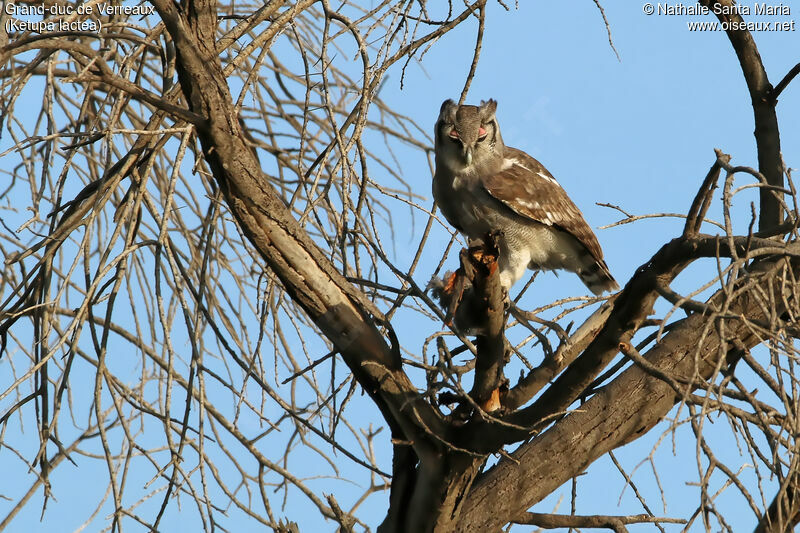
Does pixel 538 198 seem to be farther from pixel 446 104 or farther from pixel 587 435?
pixel 587 435

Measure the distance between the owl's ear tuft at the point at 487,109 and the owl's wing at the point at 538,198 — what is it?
0.25 m

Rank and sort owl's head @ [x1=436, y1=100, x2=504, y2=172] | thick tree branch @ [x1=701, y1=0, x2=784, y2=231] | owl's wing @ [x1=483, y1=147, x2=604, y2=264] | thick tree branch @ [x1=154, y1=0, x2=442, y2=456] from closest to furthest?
thick tree branch @ [x1=154, y1=0, x2=442, y2=456]
thick tree branch @ [x1=701, y1=0, x2=784, y2=231]
owl's wing @ [x1=483, y1=147, x2=604, y2=264]
owl's head @ [x1=436, y1=100, x2=504, y2=172]

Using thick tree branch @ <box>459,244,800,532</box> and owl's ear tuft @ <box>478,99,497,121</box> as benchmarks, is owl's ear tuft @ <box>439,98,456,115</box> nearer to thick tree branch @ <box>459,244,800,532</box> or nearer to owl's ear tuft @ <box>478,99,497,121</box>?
owl's ear tuft @ <box>478,99,497,121</box>

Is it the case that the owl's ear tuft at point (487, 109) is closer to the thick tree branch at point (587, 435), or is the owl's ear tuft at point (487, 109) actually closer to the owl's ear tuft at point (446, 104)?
the owl's ear tuft at point (446, 104)

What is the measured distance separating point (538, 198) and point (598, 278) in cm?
58

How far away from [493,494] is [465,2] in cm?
192

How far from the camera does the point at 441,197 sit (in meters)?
4.37

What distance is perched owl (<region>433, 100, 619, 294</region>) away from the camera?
4141mm

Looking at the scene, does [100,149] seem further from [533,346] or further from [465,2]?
[533,346]

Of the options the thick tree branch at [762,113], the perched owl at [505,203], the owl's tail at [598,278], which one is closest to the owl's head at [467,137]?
the perched owl at [505,203]

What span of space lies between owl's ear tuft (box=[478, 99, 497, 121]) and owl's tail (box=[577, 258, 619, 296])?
0.90 m

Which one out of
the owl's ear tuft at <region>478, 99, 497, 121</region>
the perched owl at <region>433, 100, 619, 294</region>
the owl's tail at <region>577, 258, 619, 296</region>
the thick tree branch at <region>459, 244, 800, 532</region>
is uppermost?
the owl's ear tuft at <region>478, 99, 497, 121</region>

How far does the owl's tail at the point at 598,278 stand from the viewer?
14.3 ft

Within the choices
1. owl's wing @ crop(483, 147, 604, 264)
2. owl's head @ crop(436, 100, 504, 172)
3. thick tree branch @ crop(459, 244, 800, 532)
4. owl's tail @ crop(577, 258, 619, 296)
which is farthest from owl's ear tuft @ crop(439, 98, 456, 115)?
thick tree branch @ crop(459, 244, 800, 532)
